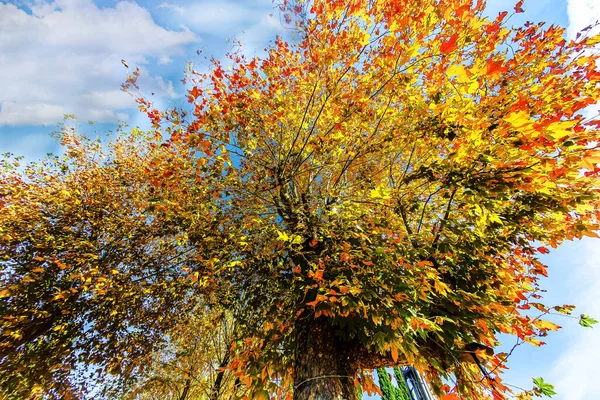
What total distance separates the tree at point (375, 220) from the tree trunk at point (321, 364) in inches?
1.0

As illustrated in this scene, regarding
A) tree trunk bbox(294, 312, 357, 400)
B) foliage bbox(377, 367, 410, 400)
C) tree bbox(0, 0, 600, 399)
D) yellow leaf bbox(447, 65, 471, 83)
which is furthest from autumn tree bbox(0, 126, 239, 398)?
foliage bbox(377, 367, 410, 400)

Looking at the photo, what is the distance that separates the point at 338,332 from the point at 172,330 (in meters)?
6.27

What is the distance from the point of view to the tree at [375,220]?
3.38 meters

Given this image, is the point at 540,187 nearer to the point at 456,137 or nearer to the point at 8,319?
the point at 456,137

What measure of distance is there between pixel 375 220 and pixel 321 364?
2906 millimetres

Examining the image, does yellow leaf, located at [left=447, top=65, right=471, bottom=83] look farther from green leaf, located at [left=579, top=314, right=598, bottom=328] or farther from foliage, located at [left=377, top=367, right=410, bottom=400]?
foliage, located at [left=377, top=367, right=410, bottom=400]

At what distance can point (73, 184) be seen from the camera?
8461 millimetres

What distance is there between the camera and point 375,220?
530 centimetres

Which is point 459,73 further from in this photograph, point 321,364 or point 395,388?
point 395,388

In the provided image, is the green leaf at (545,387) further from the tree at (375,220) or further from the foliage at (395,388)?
the foliage at (395,388)

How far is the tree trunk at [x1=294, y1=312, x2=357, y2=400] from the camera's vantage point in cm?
380

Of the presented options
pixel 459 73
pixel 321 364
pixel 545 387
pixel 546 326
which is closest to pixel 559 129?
pixel 459 73

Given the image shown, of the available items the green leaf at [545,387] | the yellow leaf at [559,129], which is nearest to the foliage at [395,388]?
the green leaf at [545,387]

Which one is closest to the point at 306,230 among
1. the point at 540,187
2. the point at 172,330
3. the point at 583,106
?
the point at 540,187
